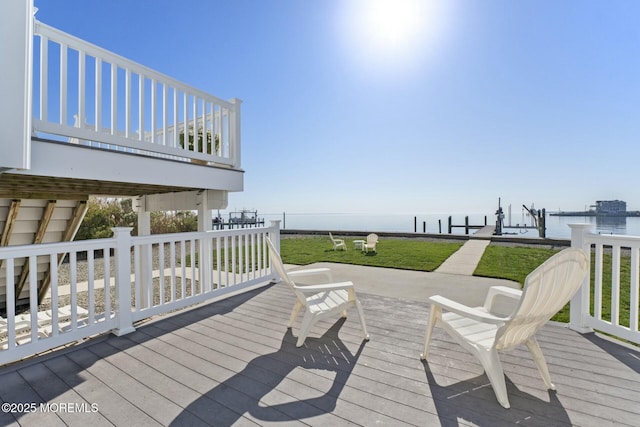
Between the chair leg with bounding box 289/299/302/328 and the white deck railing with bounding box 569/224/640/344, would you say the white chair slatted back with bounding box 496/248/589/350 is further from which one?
the chair leg with bounding box 289/299/302/328

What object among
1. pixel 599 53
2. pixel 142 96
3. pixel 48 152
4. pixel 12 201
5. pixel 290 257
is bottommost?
pixel 290 257

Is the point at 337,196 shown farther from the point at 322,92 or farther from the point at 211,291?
the point at 211,291

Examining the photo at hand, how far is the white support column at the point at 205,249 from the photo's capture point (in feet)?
13.1

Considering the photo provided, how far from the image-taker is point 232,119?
15.4 feet

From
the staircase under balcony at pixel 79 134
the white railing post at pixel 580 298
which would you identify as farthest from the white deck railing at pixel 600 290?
the staircase under balcony at pixel 79 134

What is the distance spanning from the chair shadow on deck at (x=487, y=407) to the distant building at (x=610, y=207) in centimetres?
6098

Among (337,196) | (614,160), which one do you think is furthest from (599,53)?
(337,196)

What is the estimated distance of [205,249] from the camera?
4250 mm

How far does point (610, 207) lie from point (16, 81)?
216ft

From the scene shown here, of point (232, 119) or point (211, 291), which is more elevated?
point (232, 119)

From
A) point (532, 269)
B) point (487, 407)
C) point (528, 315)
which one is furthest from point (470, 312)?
point (532, 269)

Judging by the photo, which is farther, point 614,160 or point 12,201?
point 614,160

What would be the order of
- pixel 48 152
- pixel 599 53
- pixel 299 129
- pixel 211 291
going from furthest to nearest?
pixel 299 129, pixel 599 53, pixel 211 291, pixel 48 152

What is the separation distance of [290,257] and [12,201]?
5.62 m
